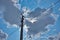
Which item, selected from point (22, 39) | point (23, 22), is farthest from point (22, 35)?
point (23, 22)

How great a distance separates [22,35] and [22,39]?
2.19ft

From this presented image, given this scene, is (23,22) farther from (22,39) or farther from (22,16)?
(22,39)


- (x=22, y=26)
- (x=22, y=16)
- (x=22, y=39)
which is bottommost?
(x=22, y=39)

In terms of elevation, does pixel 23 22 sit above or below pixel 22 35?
above

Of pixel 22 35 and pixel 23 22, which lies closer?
pixel 22 35

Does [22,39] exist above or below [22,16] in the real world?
below

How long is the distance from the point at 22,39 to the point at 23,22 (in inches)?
130

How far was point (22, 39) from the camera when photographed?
2288 cm

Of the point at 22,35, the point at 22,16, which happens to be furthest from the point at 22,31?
the point at 22,16

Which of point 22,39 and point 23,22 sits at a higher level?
point 23,22

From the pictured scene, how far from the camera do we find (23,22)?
24766mm

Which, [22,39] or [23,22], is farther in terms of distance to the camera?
[23,22]

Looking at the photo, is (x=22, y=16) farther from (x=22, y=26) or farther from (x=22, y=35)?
(x=22, y=35)

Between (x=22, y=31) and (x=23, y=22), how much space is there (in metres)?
1.92
